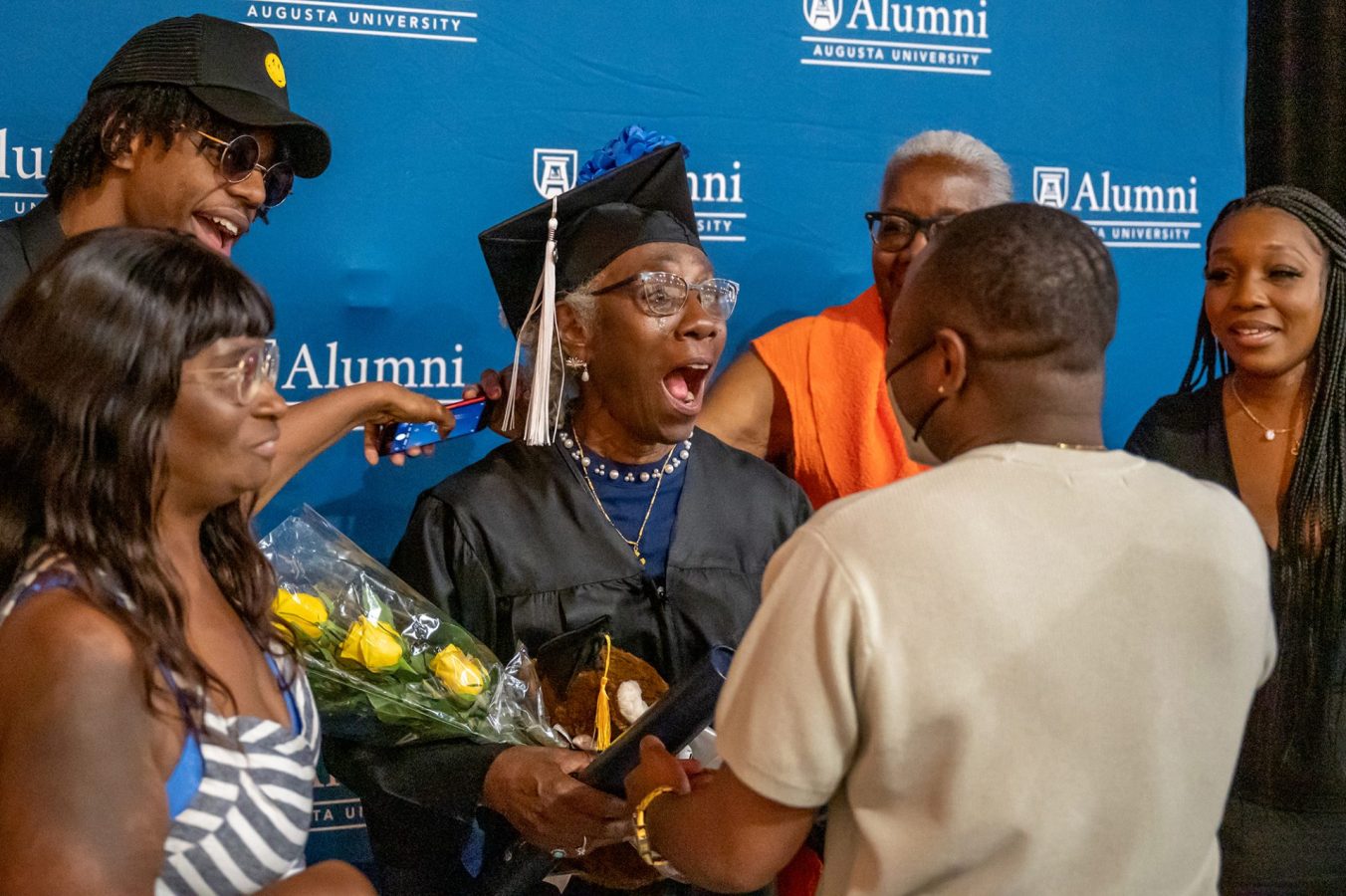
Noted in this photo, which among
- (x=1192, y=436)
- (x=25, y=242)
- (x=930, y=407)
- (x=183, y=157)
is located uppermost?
(x=183, y=157)

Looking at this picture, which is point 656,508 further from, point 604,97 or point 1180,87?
point 1180,87

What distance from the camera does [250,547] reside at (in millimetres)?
1911

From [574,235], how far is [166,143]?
0.78 m

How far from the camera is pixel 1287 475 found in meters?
2.98

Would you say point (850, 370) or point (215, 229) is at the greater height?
point (215, 229)

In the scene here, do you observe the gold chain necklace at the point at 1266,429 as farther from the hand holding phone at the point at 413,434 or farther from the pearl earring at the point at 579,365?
the hand holding phone at the point at 413,434

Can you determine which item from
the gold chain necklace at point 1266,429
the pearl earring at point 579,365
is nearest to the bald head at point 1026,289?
the pearl earring at point 579,365

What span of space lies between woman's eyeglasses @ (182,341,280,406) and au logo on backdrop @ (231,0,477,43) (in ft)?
5.43

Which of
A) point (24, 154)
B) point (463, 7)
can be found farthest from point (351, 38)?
point (24, 154)

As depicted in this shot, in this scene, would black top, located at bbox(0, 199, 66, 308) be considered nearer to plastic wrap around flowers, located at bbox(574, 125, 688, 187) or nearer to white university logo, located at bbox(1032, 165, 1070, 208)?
plastic wrap around flowers, located at bbox(574, 125, 688, 187)

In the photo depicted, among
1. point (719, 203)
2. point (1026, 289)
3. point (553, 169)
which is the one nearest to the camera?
point (1026, 289)

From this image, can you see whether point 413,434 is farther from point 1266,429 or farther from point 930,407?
point 1266,429

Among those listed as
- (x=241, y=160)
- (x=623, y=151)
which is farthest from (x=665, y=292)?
(x=241, y=160)

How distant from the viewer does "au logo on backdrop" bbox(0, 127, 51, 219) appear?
119 inches
